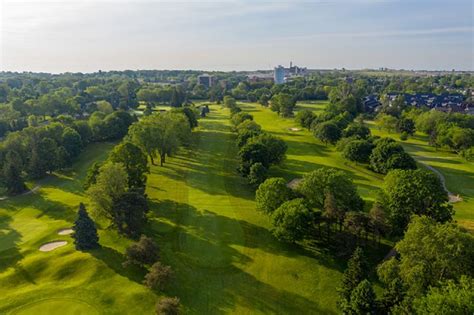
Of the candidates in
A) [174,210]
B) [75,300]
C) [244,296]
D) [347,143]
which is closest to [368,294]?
[244,296]

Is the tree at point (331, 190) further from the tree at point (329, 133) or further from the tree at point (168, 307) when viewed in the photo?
the tree at point (329, 133)

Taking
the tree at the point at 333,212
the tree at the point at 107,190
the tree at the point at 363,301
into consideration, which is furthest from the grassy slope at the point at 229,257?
the tree at the point at 107,190

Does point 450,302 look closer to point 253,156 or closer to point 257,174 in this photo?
point 257,174

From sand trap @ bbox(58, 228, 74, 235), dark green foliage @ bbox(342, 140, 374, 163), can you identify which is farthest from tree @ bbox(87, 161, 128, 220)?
dark green foliage @ bbox(342, 140, 374, 163)

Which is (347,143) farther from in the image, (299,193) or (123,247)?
(123,247)

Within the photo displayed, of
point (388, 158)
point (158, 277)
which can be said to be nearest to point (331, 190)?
point (158, 277)

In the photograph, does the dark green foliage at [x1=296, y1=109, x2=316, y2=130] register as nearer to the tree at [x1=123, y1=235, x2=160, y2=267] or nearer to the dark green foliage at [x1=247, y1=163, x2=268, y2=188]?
the dark green foliage at [x1=247, y1=163, x2=268, y2=188]
